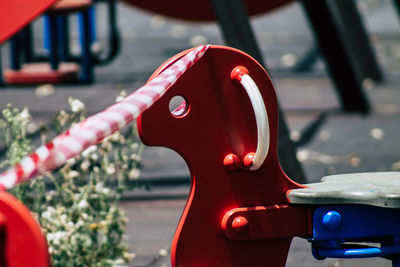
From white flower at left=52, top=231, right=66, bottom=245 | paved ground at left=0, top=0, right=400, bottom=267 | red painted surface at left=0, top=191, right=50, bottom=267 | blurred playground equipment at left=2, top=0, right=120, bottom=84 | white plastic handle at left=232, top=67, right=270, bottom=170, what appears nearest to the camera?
red painted surface at left=0, top=191, right=50, bottom=267

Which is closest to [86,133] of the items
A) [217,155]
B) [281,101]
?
[217,155]

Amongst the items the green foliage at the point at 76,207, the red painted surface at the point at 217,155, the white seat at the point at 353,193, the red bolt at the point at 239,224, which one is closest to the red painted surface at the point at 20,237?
the red painted surface at the point at 217,155

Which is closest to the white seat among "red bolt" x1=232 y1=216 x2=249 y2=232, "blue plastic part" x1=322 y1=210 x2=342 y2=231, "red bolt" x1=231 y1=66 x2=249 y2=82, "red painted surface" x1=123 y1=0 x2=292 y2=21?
"blue plastic part" x1=322 y1=210 x2=342 y2=231

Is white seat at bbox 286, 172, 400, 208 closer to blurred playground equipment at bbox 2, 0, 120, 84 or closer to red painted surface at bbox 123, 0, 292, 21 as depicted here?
blurred playground equipment at bbox 2, 0, 120, 84

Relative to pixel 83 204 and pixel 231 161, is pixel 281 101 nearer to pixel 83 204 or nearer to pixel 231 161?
A: pixel 83 204

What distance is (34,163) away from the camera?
122 cm

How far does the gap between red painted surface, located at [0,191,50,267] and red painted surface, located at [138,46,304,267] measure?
22.4 inches

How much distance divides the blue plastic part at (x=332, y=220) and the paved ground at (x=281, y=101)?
96 cm

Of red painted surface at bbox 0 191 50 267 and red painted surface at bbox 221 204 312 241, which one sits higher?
red painted surface at bbox 0 191 50 267

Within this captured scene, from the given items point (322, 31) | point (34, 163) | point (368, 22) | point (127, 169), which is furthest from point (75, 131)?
point (368, 22)

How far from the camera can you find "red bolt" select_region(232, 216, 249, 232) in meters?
1.83

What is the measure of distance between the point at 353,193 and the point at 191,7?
15.5 ft

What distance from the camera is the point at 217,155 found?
1.85 m

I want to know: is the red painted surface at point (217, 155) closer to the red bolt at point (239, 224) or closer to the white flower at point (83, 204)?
the red bolt at point (239, 224)
